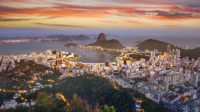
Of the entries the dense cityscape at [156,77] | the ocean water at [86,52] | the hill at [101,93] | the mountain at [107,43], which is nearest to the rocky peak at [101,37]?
the mountain at [107,43]

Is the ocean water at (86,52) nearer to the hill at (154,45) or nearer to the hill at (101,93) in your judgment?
the hill at (154,45)

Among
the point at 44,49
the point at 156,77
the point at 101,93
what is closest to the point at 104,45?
the point at 44,49

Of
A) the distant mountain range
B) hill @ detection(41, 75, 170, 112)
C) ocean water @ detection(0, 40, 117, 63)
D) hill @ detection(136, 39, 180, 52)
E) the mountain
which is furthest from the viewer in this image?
the mountain

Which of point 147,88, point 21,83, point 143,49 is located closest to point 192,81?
point 147,88

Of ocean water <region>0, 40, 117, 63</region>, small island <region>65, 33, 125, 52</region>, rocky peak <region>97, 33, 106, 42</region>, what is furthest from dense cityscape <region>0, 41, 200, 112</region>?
rocky peak <region>97, 33, 106, 42</region>

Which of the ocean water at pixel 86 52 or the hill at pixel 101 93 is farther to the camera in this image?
the ocean water at pixel 86 52

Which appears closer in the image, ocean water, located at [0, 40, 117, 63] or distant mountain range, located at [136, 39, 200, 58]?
distant mountain range, located at [136, 39, 200, 58]

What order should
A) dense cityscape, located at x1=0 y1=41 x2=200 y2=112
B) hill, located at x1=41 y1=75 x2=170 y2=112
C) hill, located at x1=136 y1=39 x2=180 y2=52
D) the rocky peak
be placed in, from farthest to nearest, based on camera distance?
the rocky peak → hill, located at x1=136 y1=39 x2=180 y2=52 → dense cityscape, located at x1=0 y1=41 x2=200 y2=112 → hill, located at x1=41 y1=75 x2=170 y2=112

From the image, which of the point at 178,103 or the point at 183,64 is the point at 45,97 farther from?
the point at 183,64

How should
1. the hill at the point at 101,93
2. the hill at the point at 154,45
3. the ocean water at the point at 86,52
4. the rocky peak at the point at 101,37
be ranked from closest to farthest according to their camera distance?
the hill at the point at 101,93 < the ocean water at the point at 86,52 < the hill at the point at 154,45 < the rocky peak at the point at 101,37

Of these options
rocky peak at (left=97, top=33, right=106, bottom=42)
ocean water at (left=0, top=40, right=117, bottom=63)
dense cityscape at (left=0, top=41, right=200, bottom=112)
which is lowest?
dense cityscape at (left=0, top=41, right=200, bottom=112)

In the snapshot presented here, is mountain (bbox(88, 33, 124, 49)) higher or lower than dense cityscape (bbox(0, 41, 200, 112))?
higher

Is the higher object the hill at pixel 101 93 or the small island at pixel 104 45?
the small island at pixel 104 45

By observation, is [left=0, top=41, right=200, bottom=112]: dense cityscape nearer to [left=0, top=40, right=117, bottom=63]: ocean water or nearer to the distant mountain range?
the distant mountain range
